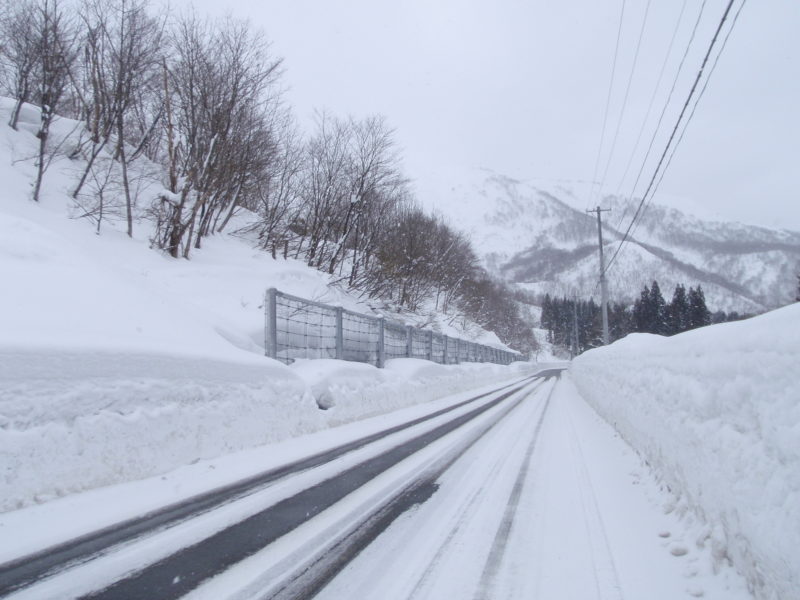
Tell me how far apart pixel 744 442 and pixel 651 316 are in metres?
73.7

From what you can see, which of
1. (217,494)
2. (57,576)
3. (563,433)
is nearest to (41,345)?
(217,494)

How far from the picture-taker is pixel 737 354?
313cm

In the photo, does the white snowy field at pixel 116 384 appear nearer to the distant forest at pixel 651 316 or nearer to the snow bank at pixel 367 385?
the snow bank at pixel 367 385

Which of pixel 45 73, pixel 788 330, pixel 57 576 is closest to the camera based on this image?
pixel 788 330

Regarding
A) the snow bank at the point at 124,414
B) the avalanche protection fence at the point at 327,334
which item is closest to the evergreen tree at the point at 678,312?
the avalanche protection fence at the point at 327,334

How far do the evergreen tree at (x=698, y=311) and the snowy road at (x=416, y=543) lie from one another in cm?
5992

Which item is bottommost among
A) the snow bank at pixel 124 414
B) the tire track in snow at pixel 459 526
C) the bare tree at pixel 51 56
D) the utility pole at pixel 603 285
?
the tire track in snow at pixel 459 526

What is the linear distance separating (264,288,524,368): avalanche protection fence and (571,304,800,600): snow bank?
7.46 metres

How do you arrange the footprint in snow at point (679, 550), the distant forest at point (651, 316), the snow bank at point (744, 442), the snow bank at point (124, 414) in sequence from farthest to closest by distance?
the distant forest at point (651, 316) < the snow bank at point (124, 414) < the footprint in snow at point (679, 550) < the snow bank at point (744, 442)

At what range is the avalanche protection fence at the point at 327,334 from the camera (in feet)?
33.7

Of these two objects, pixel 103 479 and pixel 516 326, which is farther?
pixel 516 326

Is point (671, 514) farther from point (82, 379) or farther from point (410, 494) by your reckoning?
point (82, 379)

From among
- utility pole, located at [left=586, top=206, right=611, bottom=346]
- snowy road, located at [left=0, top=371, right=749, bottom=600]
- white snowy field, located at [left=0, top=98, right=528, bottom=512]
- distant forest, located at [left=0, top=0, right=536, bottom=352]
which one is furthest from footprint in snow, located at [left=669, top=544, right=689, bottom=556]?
utility pole, located at [left=586, top=206, right=611, bottom=346]

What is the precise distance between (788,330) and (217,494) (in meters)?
4.59
